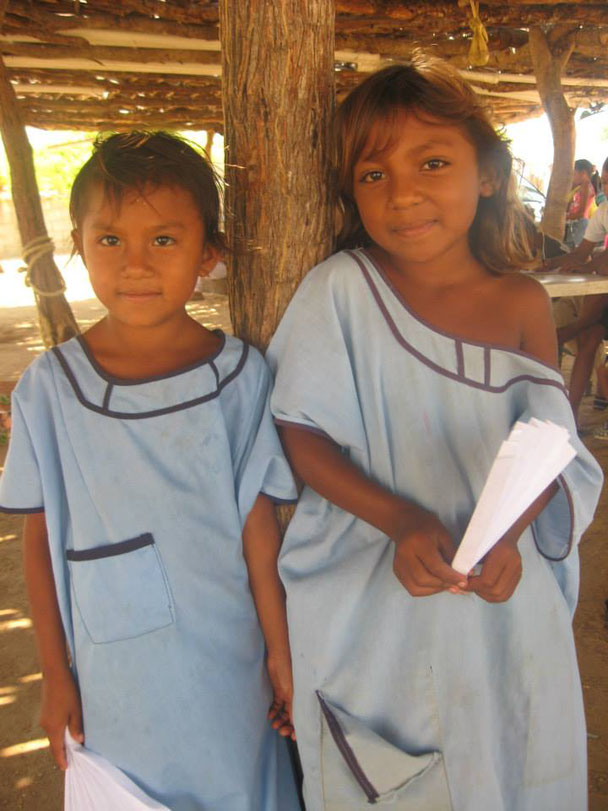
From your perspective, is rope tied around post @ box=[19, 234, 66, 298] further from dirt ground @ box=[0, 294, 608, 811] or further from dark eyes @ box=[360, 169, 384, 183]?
dark eyes @ box=[360, 169, 384, 183]

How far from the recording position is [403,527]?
37.1 inches

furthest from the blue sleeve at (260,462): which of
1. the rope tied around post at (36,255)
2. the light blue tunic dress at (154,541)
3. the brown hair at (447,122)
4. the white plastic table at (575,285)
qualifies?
the white plastic table at (575,285)

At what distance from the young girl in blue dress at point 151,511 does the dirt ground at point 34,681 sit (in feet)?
2.86

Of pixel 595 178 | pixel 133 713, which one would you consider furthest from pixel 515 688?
pixel 595 178

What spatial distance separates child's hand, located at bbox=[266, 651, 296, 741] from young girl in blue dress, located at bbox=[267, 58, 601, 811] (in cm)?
8

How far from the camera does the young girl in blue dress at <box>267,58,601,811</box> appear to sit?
1.02 metres

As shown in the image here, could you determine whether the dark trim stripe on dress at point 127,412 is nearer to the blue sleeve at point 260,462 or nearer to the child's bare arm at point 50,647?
the blue sleeve at point 260,462

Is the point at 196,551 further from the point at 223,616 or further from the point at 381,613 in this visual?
the point at 381,613

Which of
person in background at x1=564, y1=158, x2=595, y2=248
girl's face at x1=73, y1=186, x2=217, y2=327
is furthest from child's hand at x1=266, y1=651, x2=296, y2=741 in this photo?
person in background at x1=564, y1=158, x2=595, y2=248

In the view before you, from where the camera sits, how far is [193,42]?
4.26m

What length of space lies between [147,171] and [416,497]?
72 centimetres

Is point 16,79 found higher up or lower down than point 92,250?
higher up

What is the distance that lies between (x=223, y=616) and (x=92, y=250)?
0.68 metres

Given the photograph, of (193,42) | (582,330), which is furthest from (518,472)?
(193,42)
